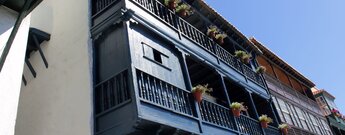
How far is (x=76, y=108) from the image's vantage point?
802 centimetres

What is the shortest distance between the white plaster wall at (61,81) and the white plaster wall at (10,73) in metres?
2.30

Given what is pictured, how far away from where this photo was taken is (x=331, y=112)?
94.4 ft

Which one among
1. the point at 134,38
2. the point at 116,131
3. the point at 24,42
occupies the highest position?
the point at 134,38

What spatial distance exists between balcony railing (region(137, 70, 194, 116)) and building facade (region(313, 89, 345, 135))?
20798 mm

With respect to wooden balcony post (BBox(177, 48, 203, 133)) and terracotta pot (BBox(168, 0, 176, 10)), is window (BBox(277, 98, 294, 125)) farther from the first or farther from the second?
terracotta pot (BBox(168, 0, 176, 10))

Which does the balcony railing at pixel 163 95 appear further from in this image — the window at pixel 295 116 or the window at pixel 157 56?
the window at pixel 295 116

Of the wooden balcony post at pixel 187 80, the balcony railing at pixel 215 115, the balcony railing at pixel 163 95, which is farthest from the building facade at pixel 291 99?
the balcony railing at pixel 163 95

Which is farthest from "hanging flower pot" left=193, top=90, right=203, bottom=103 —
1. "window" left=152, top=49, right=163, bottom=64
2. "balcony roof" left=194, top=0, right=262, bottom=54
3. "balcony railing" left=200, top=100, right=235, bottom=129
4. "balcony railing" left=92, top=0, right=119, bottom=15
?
"balcony roof" left=194, top=0, right=262, bottom=54

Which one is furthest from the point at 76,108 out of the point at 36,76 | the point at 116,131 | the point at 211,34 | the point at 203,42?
the point at 211,34

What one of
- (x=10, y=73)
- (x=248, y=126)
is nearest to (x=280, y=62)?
(x=248, y=126)

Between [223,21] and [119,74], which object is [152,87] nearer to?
[119,74]

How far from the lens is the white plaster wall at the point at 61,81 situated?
8.02 metres

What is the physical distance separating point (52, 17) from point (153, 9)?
4389 millimetres

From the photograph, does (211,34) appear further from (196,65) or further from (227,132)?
(227,132)
